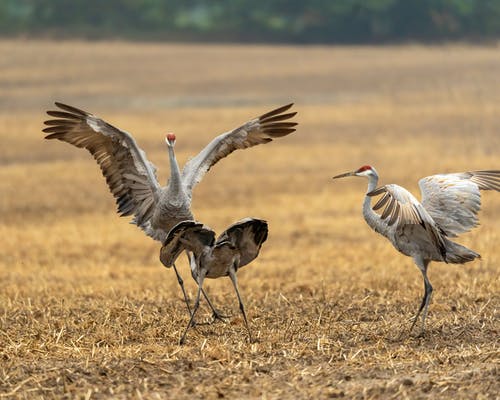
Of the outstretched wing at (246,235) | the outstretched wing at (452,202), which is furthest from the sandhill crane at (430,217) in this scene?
the outstretched wing at (246,235)

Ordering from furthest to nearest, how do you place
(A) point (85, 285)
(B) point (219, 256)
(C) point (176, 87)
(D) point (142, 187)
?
1. (C) point (176, 87)
2. (A) point (85, 285)
3. (D) point (142, 187)
4. (B) point (219, 256)

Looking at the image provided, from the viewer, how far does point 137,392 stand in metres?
5.66

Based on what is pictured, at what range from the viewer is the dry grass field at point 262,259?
6066mm

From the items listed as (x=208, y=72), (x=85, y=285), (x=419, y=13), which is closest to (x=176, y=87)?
(x=208, y=72)

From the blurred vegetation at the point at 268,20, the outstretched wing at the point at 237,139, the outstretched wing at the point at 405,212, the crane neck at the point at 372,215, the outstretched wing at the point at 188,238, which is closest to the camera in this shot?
the outstretched wing at the point at 405,212

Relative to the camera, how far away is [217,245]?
708 centimetres

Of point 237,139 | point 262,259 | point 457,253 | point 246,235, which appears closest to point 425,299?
point 457,253

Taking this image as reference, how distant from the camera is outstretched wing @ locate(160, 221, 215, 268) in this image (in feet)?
23.0

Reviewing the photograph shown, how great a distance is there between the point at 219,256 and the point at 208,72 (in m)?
28.1

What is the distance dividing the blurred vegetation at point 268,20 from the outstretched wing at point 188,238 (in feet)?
111

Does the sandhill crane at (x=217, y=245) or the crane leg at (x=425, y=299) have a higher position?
the sandhill crane at (x=217, y=245)

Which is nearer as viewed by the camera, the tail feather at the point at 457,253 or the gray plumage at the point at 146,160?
the tail feather at the point at 457,253

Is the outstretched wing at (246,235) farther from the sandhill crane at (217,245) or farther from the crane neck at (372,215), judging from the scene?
the crane neck at (372,215)

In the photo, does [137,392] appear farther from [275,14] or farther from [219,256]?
[275,14]
